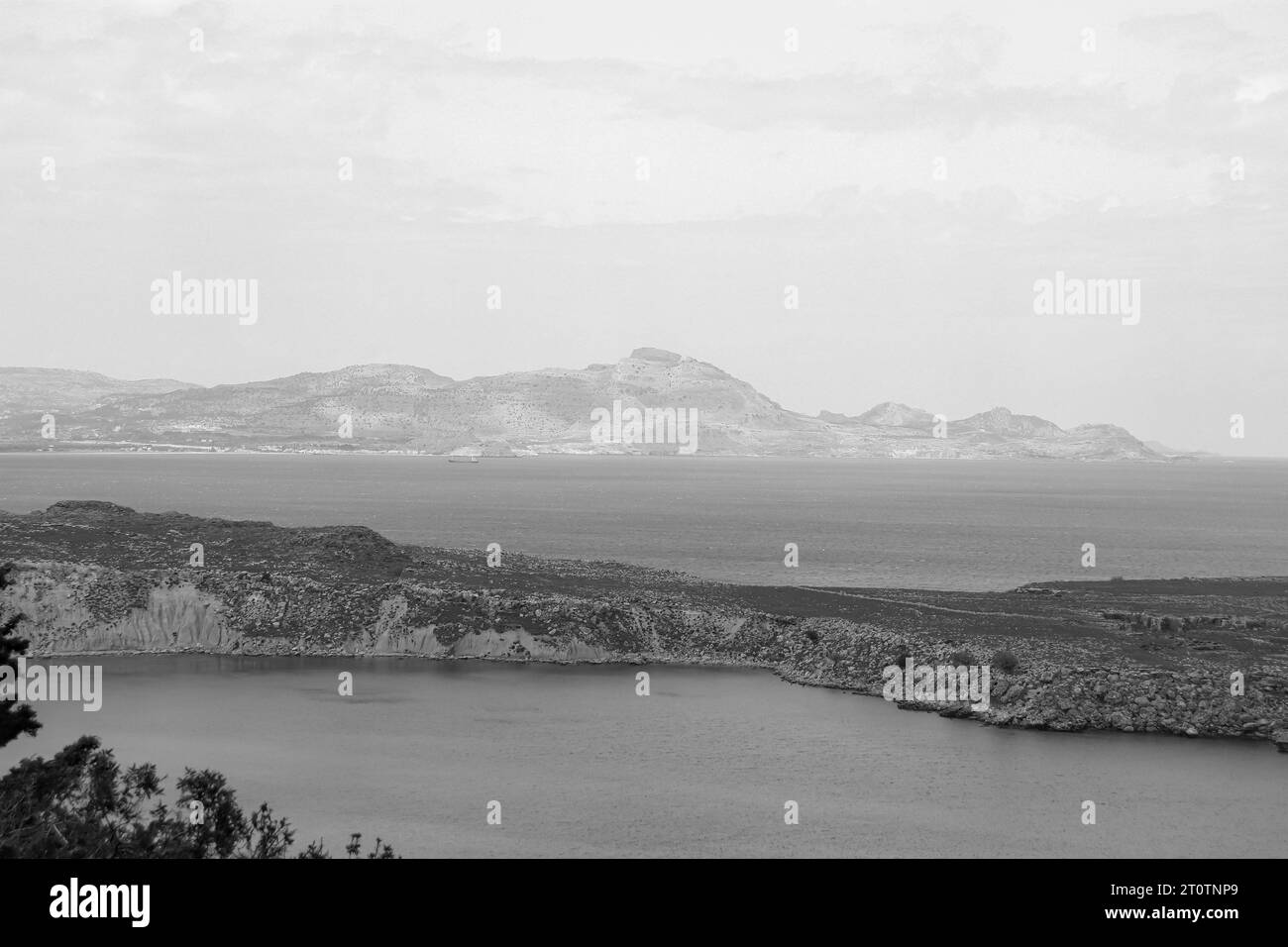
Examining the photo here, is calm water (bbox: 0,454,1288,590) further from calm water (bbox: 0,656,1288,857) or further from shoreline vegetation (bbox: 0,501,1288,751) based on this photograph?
calm water (bbox: 0,656,1288,857)

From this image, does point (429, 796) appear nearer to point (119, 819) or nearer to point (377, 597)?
point (119, 819)

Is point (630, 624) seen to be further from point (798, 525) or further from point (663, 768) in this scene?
point (798, 525)

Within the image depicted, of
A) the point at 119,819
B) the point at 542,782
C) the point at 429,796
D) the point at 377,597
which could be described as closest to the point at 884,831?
the point at 542,782

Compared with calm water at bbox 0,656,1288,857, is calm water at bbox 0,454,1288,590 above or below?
above

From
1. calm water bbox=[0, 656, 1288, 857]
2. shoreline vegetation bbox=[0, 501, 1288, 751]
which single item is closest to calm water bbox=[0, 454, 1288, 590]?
shoreline vegetation bbox=[0, 501, 1288, 751]

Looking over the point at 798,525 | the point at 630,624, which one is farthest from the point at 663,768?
the point at 798,525
